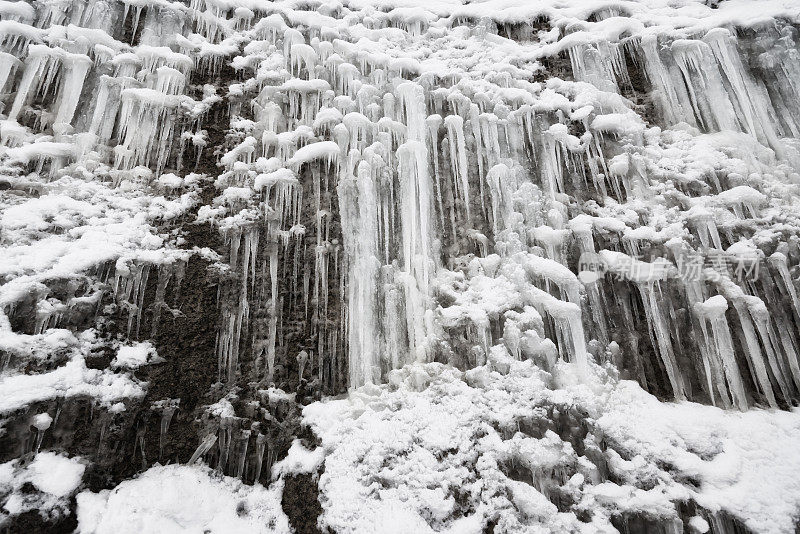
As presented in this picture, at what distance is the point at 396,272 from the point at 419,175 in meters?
1.09

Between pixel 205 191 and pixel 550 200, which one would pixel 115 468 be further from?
pixel 550 200

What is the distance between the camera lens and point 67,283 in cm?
366

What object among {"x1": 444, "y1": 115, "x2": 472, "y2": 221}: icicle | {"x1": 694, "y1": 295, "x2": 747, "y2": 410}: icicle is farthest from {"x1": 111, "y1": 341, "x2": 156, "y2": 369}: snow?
{"x1": 694, "y1": 295, "x2": 747, "y2": 410}: icicle

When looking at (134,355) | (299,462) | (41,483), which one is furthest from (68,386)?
(299,462)

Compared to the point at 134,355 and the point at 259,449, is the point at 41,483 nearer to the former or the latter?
the point at 134,355

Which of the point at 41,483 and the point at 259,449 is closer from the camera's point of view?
the point at 41,483

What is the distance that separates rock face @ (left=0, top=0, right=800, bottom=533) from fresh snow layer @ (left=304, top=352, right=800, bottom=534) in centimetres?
2

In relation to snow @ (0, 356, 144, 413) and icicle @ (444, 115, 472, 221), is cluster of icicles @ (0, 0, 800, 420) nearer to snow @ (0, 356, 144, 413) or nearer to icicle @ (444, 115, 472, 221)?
icicle @ (444, 115, 472, 221)

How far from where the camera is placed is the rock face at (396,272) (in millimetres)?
3324

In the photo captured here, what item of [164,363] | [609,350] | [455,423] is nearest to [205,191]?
[164,363]

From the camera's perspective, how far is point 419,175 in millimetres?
4555

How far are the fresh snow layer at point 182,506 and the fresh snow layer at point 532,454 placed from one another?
542 millimetres

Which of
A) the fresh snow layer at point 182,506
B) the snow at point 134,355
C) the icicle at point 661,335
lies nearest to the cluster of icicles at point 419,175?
the icicle at point 661,335

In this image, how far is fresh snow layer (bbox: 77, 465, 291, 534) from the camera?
319 cm
